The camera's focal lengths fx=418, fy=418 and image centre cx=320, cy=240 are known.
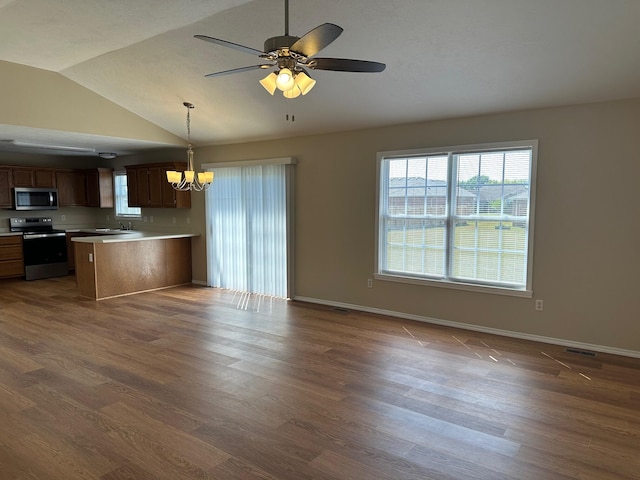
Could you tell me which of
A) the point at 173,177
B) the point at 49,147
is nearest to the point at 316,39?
the point at 173,177

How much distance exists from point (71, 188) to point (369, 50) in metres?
7.69

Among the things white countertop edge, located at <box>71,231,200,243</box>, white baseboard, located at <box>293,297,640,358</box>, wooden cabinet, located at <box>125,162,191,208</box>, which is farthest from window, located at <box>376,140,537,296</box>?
wooden cabinet, located at <box>125,162,191,208</box>

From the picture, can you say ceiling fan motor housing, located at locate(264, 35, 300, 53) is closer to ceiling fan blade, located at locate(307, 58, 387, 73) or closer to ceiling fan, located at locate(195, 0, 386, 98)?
ceiling fan, located at locate(195, 0, 386, 98)

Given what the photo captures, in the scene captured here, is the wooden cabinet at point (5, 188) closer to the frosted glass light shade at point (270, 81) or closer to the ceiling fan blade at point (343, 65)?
the frosted glass light shade at point (270, 81)

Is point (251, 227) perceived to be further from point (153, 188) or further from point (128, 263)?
point (153, 188)

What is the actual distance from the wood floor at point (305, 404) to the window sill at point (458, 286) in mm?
498

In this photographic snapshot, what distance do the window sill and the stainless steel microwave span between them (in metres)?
6.96

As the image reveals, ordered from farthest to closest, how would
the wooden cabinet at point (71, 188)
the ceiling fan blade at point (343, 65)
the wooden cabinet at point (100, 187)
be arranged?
1. the wooden cabinet at point (100, 187)
2. the wooden cabinet at point (71, 188)
3. the ceiling fan blade at point (343, 65)

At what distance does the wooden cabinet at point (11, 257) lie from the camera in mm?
7555

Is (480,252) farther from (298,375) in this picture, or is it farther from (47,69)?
(47,69)

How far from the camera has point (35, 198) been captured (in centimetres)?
822

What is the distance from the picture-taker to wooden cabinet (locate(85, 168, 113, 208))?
885cm

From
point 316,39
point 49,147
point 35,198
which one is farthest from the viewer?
point 35,198

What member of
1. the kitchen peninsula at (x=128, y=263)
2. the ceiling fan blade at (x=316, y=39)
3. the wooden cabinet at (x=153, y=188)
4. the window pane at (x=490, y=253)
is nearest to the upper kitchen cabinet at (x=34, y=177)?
the wooden cabinet at (x=153, y=188)
